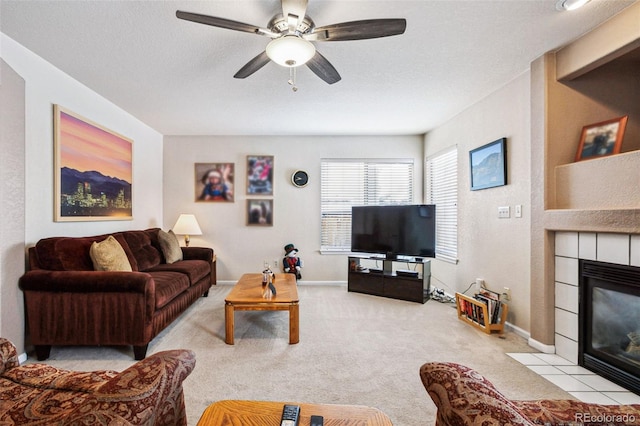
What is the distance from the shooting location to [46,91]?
2.50 metres

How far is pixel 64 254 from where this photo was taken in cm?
236

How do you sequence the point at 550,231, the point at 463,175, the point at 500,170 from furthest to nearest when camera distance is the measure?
the point at 463,175, the point at 500,170, the point at 550,231

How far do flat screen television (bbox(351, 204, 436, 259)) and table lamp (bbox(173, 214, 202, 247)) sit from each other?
8.03 ft

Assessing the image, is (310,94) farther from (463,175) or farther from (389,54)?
(463,175)

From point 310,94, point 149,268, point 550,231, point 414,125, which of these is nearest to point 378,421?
point 550,231

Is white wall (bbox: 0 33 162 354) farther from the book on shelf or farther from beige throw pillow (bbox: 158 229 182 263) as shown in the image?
the book on shelf

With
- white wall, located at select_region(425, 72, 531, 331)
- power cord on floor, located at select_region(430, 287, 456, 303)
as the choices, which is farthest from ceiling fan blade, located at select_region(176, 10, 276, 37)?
power cord on floor, located at select_region(430, 287, 456, 303)

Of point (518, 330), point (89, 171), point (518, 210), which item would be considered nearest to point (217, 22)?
point (89, 171)

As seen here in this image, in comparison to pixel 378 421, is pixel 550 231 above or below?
above

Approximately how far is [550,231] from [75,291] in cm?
389

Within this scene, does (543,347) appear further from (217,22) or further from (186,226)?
(186,226)

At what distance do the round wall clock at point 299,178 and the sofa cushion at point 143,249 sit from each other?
2250mm

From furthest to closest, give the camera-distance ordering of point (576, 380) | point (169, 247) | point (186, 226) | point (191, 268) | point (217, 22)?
point (186, 226), point (169, 247), point (191, 268), point (576, 380), point (217, 22)

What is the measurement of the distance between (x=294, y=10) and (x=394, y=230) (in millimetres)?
3092
